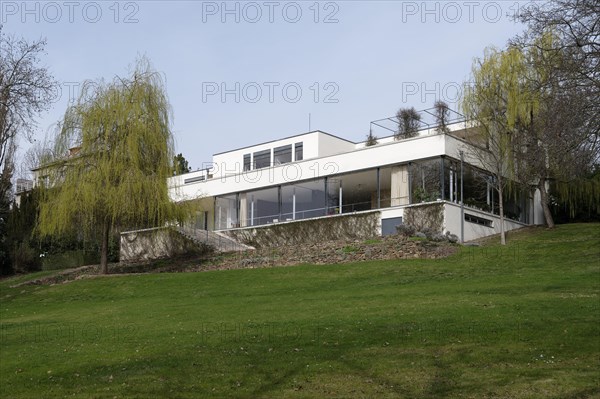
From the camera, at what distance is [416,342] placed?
48.1 ft

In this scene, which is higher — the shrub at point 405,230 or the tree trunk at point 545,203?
the tree trunk at point 545,203

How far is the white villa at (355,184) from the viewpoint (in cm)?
3778

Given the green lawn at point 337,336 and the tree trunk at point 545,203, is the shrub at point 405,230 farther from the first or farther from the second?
the tree trunk at point 545,203

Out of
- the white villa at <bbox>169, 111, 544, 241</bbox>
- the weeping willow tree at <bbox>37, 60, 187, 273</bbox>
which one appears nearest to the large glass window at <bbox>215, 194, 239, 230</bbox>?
the white villa at <bbox>169, 111, 544, 241</bbox>

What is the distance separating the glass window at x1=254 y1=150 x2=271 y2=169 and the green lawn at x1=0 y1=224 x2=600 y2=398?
2271 cm

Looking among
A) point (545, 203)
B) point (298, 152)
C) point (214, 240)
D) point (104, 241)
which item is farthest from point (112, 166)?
point (545, 203)

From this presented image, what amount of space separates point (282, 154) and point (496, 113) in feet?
53.2

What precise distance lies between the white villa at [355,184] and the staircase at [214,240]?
1864 mm

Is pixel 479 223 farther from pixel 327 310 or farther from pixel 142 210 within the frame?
pixel 327 310

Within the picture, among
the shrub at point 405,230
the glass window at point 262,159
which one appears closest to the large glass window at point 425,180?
the shrub at point 405,230

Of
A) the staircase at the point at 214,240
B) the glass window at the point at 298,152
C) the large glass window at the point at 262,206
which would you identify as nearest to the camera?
the staircase at the point at 214,240

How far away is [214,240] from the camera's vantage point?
44438 mm

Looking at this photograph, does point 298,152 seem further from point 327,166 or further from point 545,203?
point 545,203

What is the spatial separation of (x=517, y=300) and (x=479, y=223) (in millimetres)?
19851
